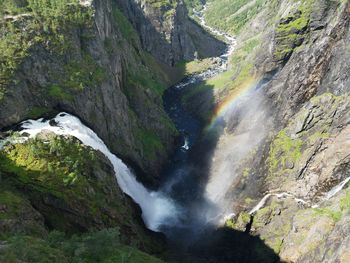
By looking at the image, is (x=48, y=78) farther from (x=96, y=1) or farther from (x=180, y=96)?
(x=180, y=96)

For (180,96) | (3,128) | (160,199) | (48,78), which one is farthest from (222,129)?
(3,128)

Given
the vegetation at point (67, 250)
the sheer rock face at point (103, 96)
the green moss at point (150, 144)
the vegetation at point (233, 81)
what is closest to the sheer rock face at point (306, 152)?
the green moss at point (150, 144)

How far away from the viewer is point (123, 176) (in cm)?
8031

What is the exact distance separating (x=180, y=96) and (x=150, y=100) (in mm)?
41880

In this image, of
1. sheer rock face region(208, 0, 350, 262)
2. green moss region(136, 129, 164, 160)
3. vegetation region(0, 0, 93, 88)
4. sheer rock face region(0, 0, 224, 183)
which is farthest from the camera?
green moss region(136, 129, 164, 160)

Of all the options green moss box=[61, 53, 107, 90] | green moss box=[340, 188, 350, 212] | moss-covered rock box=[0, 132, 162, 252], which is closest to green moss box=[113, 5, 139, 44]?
green moss box=[61, 53, 107, 90]

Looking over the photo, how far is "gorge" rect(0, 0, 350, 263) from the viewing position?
55.0m

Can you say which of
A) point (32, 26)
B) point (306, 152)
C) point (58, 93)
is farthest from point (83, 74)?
point (306, 152)

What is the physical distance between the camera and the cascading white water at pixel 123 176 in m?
67.4

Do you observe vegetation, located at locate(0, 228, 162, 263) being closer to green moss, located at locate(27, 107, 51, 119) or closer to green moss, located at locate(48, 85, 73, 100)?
green moss, located at locate(27, 107, 51, 119)

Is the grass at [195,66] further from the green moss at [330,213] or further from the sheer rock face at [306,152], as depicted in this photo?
the green moss at [330,213]

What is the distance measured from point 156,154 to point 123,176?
2313 cm

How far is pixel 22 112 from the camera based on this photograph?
67.6 metres

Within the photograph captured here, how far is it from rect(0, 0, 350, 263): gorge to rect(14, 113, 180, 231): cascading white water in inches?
13.9
